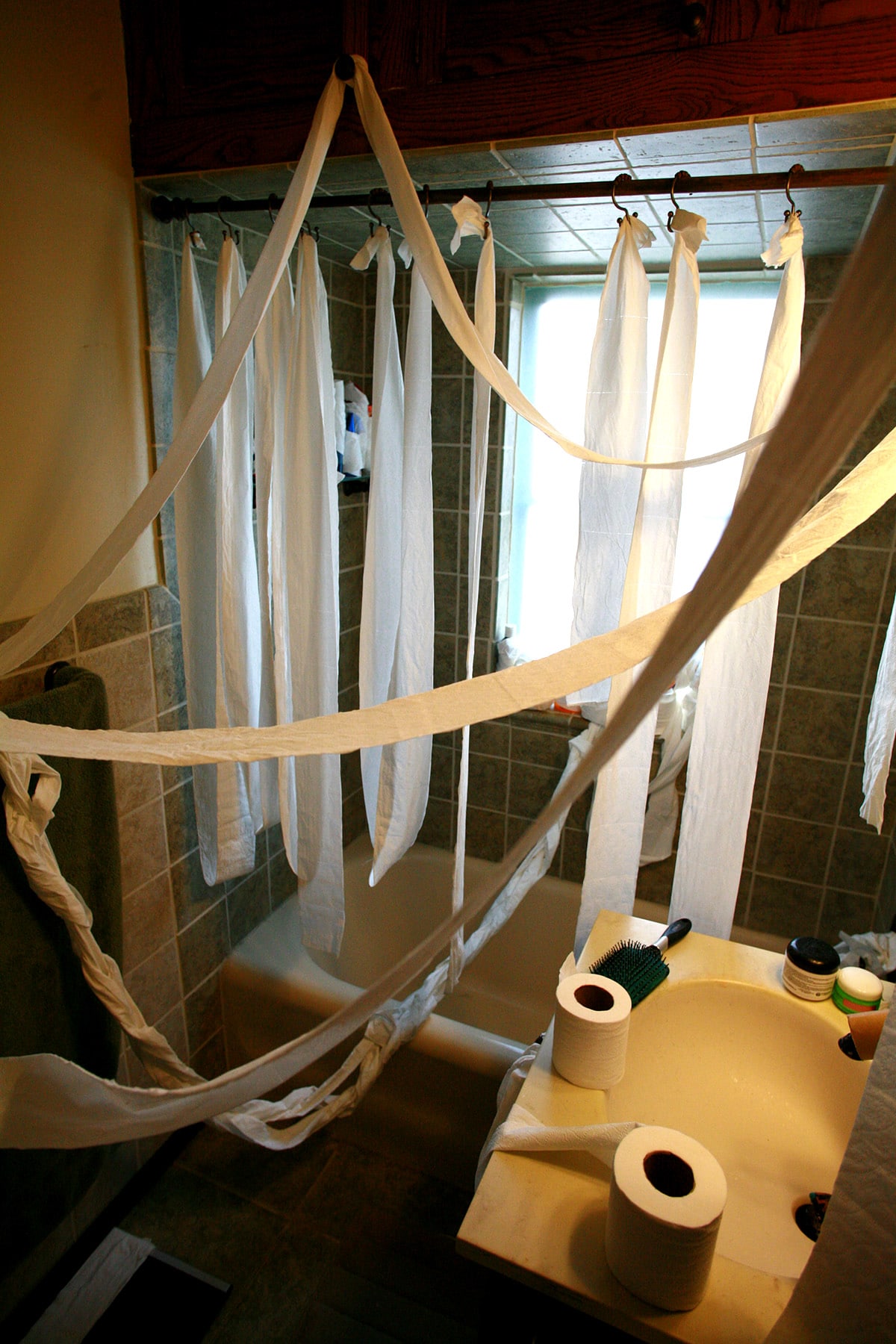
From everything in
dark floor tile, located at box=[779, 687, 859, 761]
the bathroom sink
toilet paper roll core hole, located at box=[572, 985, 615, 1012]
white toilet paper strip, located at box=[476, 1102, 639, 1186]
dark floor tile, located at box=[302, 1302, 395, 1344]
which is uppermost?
dark floor tile, located at box=[779, 687, 859, 761]

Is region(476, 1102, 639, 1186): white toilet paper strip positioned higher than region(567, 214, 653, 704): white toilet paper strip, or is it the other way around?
region(567, 214, 653, 704): white toilet paper strip

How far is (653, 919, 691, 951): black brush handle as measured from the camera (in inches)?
48.4

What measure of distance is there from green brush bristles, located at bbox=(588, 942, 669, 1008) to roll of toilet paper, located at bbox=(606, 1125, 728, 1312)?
327 mm

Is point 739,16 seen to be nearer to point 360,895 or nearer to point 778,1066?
point 778,1066

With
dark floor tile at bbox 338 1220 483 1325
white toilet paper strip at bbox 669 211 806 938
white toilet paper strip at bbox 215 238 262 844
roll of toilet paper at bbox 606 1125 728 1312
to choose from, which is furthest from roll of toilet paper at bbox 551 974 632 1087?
dark floor tile at bbox 338 1220 483 1325

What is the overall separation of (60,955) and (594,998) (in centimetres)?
86

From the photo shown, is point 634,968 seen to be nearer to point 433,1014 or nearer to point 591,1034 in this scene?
point 591,1034

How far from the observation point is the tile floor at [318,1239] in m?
1.46

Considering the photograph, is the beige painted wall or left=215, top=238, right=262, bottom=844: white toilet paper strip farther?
left=215, top=238, right=262, bottom=844: white toilet paper strip

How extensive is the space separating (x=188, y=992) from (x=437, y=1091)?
0.62 metres

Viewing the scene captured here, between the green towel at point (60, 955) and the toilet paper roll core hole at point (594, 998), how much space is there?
829mm

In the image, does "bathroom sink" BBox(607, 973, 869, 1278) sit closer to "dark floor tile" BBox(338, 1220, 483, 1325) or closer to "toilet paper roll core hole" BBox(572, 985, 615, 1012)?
"toilet paper roll core hole" BBox(572, 985, 615, 1012)

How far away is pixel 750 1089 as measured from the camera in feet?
3.59

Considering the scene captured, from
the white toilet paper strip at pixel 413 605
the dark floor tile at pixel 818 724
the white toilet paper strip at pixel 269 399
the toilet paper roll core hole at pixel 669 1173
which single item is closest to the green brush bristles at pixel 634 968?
the toilet paper roll core hole at pixel 669 1173
